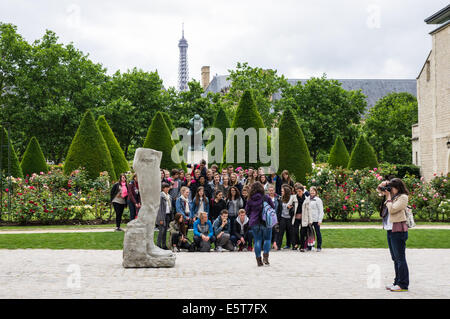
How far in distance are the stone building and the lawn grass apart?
68.0 ft

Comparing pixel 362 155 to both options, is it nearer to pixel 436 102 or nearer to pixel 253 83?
pixel 436 102

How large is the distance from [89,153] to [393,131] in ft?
141

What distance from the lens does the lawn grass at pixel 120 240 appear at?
14.4 metres

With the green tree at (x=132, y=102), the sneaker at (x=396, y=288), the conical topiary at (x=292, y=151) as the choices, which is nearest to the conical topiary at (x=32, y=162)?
the green tree at (x=132, y=102)

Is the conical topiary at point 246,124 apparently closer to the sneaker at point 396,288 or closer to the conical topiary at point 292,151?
the conical topiary at point 292,151

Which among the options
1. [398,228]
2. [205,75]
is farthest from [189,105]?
[205,75]

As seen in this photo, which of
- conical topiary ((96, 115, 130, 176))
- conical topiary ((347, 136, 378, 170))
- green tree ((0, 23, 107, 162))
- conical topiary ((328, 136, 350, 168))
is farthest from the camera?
green tree ((0, 23, 107, 162))

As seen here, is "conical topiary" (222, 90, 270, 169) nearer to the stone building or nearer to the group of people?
the group of people

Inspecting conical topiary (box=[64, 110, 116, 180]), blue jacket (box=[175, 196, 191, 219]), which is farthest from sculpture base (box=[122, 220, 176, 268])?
conical topiary (box=[64, 110, 116, 180])

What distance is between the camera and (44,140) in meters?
43.6

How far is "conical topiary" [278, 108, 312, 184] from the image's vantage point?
22.8 m

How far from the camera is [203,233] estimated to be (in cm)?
1371

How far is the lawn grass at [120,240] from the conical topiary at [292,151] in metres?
6.05
